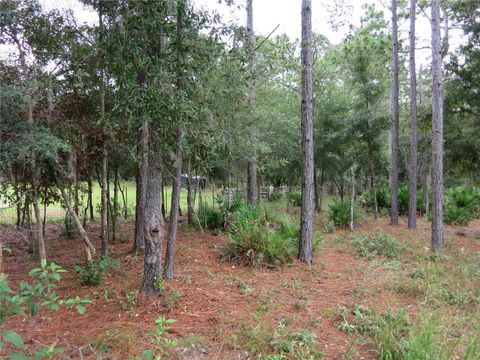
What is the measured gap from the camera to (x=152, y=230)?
14.9 ft

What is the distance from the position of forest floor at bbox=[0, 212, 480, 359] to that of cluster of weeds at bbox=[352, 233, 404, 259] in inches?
10.4

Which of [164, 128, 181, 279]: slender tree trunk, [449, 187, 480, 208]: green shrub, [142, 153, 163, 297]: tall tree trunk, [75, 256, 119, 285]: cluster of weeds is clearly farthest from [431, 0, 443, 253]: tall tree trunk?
[449, 187, 480, 208]: green shrub

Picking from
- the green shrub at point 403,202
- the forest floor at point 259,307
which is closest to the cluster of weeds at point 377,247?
the forest floor at point 259,307

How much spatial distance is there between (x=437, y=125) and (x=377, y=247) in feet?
9.62

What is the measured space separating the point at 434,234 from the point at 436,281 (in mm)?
2623

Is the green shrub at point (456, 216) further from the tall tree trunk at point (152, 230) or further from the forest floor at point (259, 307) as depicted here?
the tall tree trunk at point (152, 230)

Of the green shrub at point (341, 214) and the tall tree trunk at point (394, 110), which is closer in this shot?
the green shrub at point (341, 214)

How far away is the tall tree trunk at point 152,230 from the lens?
15.0ft

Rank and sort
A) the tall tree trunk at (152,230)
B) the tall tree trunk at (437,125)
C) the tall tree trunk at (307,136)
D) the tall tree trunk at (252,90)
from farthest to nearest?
the tall tree trunk at (437,125)
the tall tree trunk at (307,136)
the tall tree trunk at (252,90)
the tall tree trunk at (152,230)

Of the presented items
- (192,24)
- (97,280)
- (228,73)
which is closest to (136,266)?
(97,280)

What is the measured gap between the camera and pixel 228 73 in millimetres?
4617

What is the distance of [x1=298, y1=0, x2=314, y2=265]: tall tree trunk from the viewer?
6.22 m

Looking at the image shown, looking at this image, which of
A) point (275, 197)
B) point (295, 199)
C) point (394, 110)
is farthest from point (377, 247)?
point (275, 197)

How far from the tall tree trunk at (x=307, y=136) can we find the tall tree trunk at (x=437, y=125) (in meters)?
3.03
